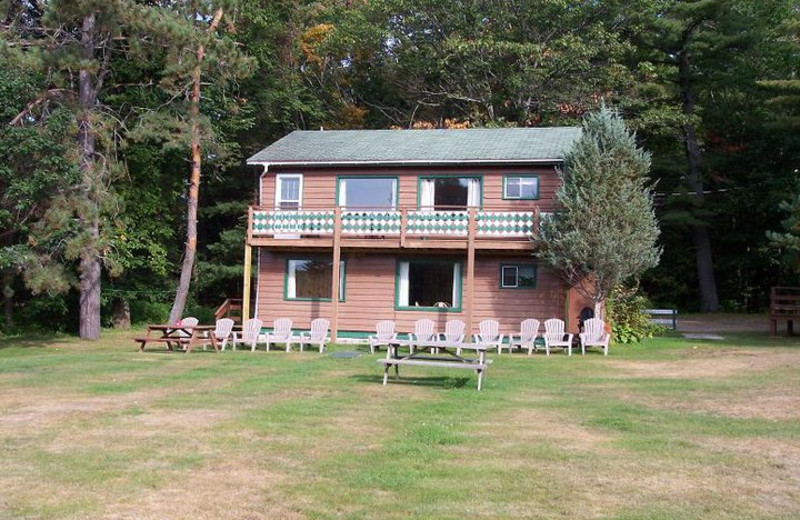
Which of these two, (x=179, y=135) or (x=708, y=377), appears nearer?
(x=708, y=377)

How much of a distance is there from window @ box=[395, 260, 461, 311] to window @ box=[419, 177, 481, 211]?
5.52 ft

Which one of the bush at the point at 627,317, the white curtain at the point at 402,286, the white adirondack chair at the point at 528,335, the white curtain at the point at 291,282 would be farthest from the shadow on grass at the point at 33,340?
the bush at the point at 627,317

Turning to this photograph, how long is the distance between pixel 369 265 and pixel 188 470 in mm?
16297

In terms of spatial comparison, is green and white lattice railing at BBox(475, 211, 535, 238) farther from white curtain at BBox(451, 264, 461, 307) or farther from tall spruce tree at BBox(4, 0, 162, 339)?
tall spruce tree at BBox(4, 0, 162, 339)

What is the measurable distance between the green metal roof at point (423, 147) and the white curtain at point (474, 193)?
2.59 ft

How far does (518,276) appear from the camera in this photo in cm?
2223

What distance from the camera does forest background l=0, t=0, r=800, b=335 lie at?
86.7 ft

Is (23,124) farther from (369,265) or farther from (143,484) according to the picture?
(143,484)

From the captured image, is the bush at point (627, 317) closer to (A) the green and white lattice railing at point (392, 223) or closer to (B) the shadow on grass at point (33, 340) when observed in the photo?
(A) the green and white lattice railing at point (392, 223)

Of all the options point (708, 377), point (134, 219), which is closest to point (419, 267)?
point (708, 377)

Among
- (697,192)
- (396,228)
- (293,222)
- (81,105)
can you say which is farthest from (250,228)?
(697,192)

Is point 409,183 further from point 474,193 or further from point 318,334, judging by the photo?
point 318,334

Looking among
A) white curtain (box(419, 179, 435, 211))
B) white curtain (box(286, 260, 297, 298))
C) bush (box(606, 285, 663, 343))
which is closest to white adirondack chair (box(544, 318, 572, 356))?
bush (box(606, 285, 663, 343))

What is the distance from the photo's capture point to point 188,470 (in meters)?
7.02
